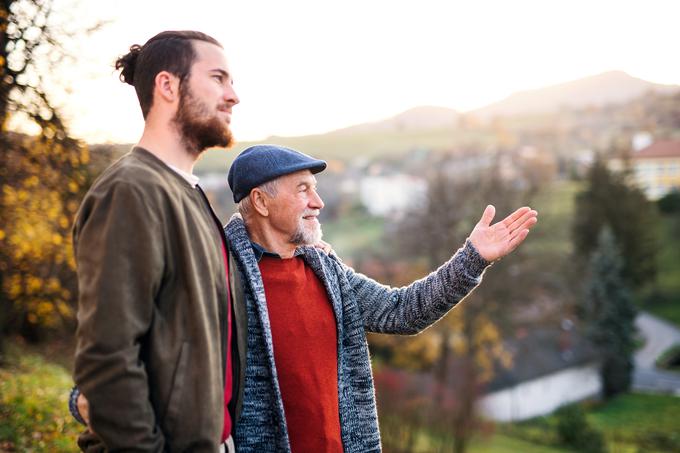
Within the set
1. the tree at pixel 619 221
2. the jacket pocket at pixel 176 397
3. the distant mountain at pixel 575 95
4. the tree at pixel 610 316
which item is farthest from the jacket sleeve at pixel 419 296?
the distant mountain at pixel 575 95

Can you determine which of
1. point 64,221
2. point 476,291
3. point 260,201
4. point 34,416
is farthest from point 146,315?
point 476,291

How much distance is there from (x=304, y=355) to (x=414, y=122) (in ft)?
390

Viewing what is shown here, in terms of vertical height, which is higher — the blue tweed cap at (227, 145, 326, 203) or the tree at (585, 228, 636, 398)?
the blue tweed cap at (227, 145, 326, 203)

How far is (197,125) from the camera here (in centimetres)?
226

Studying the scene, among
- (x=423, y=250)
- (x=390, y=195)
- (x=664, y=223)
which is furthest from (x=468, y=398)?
(x=390, y=195)

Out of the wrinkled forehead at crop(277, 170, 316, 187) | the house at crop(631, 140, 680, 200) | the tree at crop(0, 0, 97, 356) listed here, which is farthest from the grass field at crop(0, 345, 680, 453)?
the house at crop(631, 140, 680, 200)

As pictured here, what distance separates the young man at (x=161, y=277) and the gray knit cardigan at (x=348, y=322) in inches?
8.0

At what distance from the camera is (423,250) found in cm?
2986

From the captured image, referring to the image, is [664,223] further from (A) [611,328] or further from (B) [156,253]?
(B) [156,253]

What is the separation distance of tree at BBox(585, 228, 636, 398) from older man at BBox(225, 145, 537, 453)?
3485 cm

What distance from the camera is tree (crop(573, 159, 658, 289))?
41594 millimetres

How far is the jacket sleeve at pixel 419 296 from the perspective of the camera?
112 inches

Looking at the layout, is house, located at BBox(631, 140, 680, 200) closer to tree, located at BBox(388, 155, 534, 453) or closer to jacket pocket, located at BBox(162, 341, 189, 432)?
tree, located at BBox(388, 155, 534, 453)

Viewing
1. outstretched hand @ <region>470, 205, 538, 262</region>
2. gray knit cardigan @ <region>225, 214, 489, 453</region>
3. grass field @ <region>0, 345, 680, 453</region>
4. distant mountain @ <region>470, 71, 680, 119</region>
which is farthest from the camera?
distant mountain @ <region>470, 71, 680, 119</region>
